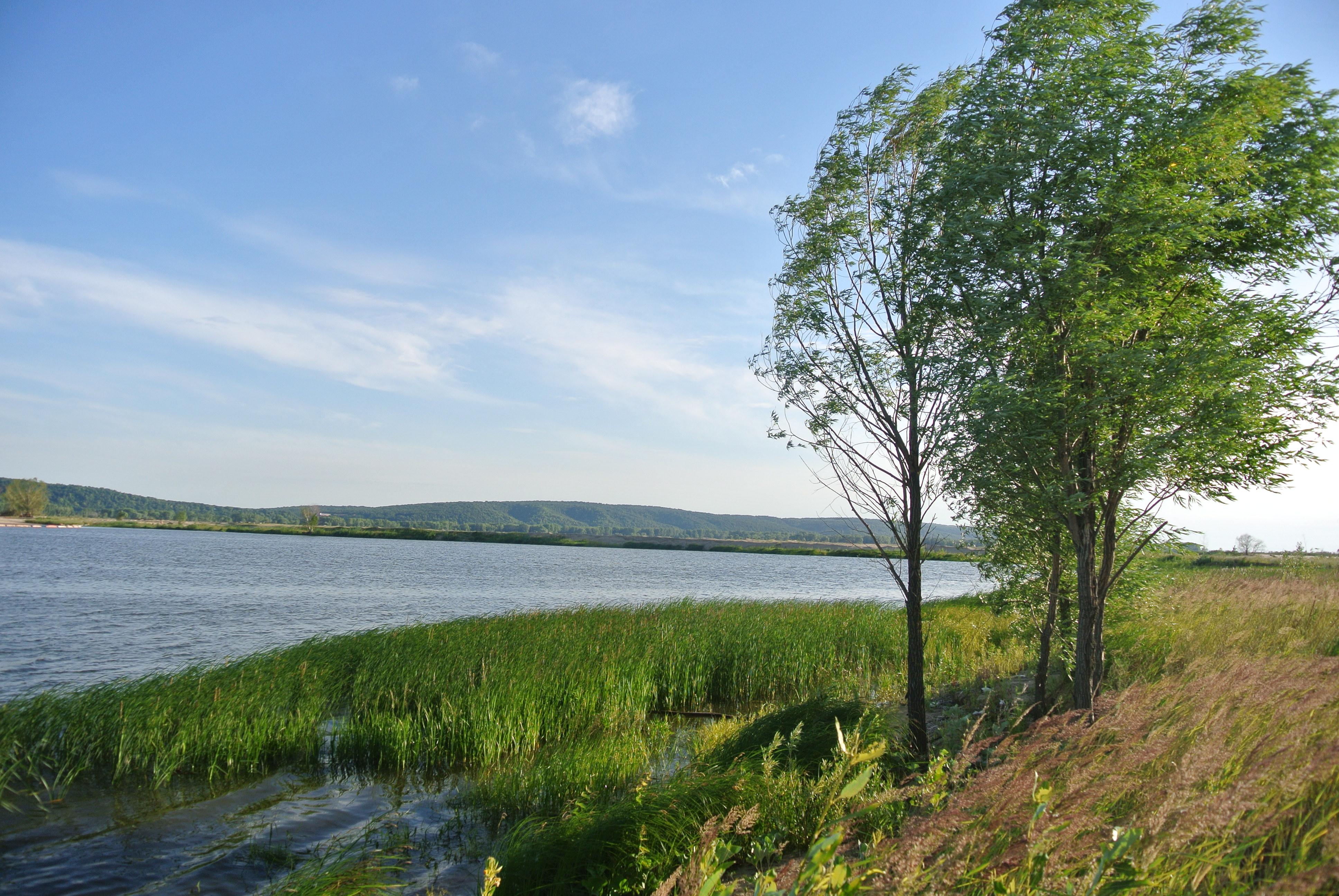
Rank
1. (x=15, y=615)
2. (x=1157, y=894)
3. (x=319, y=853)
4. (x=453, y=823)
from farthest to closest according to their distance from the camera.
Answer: (x=15, y=615) < (x=453, y=823) < (x=319, y=853) < (x=1157, y=894)

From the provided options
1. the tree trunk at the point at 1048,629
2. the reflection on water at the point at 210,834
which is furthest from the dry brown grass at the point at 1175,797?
the reflection on water at the point at 210,834

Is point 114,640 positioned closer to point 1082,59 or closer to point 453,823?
point 453,823

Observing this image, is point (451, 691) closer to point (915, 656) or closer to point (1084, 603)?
point (915, 656)

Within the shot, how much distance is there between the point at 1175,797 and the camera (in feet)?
9.38

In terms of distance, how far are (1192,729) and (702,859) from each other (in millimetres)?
3325

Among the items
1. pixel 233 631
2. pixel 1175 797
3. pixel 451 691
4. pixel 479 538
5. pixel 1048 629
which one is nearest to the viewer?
pixel 1175 797

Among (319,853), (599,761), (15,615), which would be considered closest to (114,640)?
(15,615)

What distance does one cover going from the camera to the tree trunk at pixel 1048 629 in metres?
11.0

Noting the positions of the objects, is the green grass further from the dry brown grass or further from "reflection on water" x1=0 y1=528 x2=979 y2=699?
"reflection on water" x1=0 y1=528 x2=979 y2=699

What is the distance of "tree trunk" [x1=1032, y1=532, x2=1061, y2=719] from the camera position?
1105cm

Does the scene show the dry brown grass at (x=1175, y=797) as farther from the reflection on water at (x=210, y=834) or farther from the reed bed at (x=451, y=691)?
the reed bed at (x=451, y=691)

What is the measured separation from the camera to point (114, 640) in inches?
798

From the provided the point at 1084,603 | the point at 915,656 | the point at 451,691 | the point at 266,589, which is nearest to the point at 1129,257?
the point at 1084,603

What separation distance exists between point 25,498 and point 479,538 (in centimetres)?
8912
